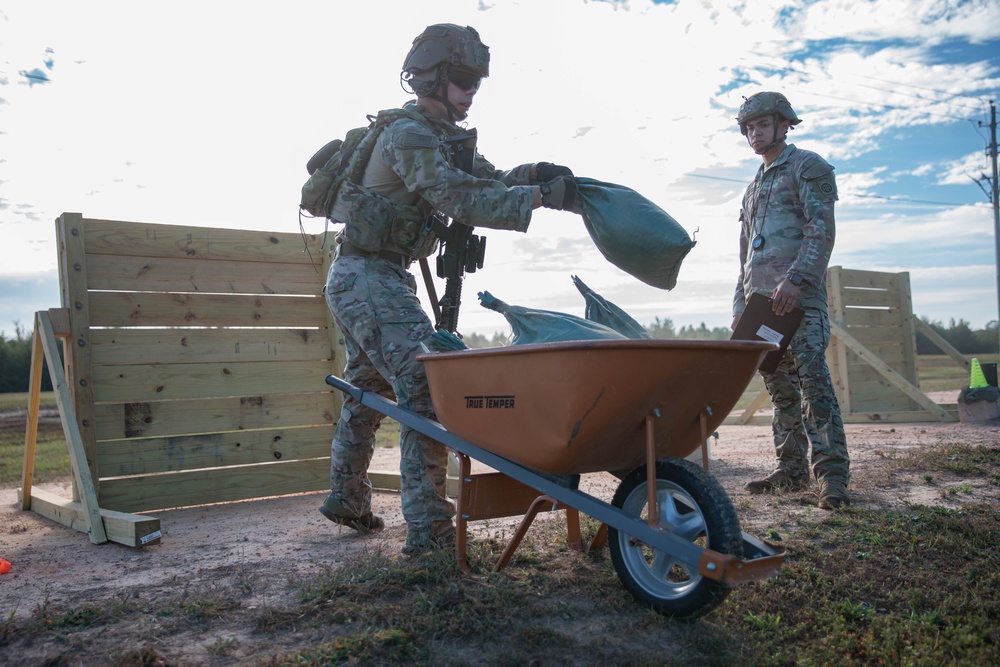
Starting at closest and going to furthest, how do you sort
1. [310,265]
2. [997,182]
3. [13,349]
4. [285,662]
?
[285,662] → [310,265] → [13,349] → [997,182]

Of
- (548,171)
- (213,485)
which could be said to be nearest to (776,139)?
(548,171)

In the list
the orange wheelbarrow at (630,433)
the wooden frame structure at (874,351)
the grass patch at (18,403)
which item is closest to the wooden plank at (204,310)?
the orange wheelbarrow at (630,433)

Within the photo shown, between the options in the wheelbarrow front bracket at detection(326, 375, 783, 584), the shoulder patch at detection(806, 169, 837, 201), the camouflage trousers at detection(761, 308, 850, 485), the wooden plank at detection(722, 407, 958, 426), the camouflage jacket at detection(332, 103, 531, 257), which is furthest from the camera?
the wooden plank at detection(722, 407, 958, 426)

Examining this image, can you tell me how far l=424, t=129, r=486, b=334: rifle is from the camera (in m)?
3.33

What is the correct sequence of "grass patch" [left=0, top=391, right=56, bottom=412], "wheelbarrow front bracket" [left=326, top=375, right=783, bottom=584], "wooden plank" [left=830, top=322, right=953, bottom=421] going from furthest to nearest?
"grass patch" [left=0, top=391, right=56, bottom=412]
"wooden plank" [left=830, top=322, right=953, bottom=421]
"wheelbarrow front bracket" [left=326, top=375, right=783, bottom=584]

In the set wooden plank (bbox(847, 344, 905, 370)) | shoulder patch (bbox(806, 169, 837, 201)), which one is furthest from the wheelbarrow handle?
wooden plank (bbox(847, 344, 905, 370))

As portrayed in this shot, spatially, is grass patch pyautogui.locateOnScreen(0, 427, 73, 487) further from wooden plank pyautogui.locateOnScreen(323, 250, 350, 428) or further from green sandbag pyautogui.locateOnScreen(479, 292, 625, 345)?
green sandbag pyautogui.locateOnScreen(479, 292, 625, 345)

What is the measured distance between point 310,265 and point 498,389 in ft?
10.9

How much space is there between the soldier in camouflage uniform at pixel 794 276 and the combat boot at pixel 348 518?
2087 millimetres

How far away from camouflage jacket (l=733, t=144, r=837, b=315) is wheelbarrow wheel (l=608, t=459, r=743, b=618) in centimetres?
193

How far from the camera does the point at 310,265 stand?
17.9 feet

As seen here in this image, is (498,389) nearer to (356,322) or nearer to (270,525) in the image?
(356,322)

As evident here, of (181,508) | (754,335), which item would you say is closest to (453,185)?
(754,335)

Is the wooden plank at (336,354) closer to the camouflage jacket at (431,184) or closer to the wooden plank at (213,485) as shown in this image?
the wooden plank at (213,485)
